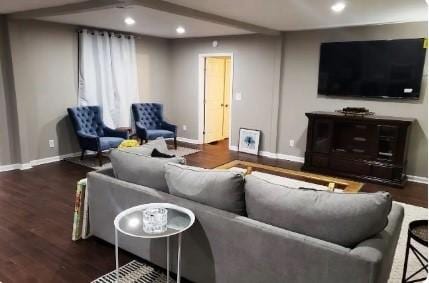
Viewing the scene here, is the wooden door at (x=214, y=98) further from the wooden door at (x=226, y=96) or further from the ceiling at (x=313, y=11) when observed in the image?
the ceiling at (x=313, y=11)

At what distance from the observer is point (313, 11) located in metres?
4.02

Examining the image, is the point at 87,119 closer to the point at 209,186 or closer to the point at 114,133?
the point at 114,133

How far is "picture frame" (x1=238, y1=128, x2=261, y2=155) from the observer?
644 centimetres

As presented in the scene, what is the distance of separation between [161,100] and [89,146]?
8.47ft

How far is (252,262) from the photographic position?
1.93 meters

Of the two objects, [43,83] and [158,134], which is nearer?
[43,83]

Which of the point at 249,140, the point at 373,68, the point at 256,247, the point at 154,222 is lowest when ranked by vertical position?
the point at 249,140

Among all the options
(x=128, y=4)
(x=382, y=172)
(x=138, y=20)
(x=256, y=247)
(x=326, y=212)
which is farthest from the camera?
(x=138, y=20)

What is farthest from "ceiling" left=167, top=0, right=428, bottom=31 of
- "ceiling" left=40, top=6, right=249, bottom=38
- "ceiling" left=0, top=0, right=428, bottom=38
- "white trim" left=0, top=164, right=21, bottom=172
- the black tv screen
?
"white trim" left=0, top=164, right=21, bottom=172

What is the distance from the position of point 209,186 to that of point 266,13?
2910 mm

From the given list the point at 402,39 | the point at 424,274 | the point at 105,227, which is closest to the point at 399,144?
the point at 402,39

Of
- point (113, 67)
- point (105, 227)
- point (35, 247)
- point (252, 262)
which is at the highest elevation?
point (113, 67)

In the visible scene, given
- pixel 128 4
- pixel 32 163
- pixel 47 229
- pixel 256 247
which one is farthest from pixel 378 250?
pixel 32 163

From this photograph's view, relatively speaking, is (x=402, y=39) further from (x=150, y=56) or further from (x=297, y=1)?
(x=150, y=56)
